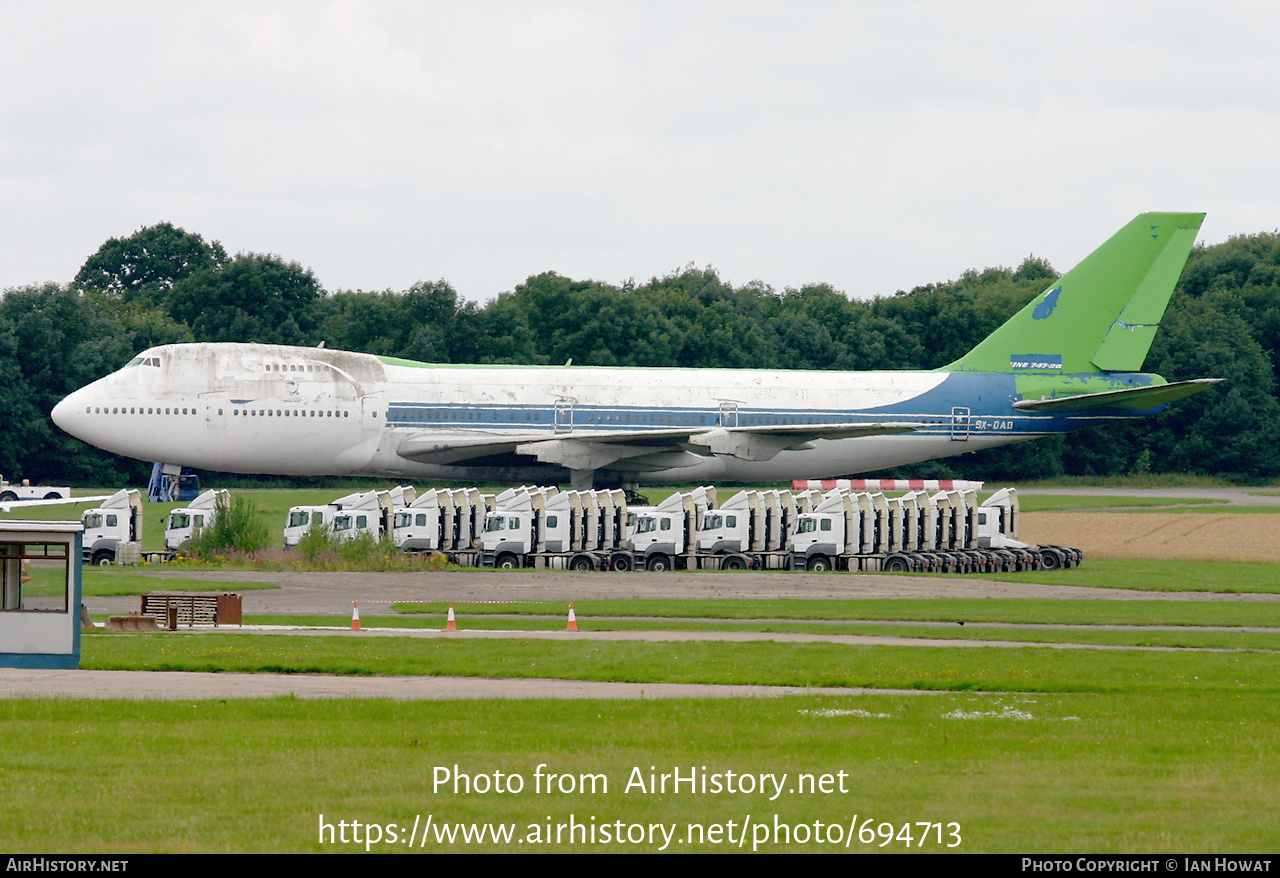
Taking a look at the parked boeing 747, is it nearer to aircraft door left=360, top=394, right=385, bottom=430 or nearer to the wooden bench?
aircraft door left=360, top=394, right=385, bottom=430

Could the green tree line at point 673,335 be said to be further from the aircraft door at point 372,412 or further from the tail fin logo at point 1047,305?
the aircraft door at point 372,412

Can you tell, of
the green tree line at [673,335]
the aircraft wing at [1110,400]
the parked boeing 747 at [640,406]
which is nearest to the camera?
the parked boeing 747 at [640,406]

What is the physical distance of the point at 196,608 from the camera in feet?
97.0

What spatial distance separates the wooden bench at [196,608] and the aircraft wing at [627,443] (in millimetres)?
26547

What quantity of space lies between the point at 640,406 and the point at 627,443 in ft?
10.2

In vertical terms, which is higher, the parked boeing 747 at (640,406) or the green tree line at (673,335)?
the green tree line at (673,335)

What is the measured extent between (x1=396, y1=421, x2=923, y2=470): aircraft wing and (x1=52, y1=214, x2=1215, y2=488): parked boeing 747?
8cm

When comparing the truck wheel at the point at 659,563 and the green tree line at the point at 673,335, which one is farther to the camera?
the green tree line at the point at 673,335

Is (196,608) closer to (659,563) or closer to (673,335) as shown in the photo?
(659,563)

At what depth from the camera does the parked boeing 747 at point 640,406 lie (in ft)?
182

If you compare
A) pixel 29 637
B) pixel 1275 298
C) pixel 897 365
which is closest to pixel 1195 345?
pixel 1275 298

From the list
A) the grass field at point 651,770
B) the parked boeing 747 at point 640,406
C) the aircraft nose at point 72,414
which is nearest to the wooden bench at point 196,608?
the grass field at point 651,770

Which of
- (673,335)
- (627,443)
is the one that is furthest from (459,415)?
(673,335)

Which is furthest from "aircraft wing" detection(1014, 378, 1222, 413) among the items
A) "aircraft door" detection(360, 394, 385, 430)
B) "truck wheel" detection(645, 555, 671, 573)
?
"aircraft door" detection(360, 394, 385, 430)
